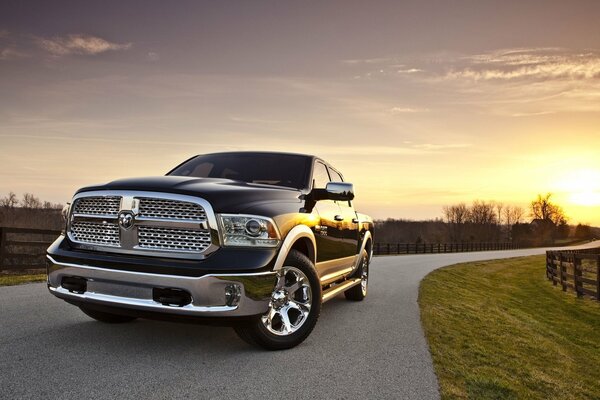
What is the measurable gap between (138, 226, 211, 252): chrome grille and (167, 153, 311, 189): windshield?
1.76 metres

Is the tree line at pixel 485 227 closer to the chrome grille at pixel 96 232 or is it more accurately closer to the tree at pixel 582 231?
the tree at pixel 582 231

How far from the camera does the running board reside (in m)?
6.08

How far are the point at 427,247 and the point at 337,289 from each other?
52031 millimetres

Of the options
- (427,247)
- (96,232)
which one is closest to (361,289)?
(96,232)

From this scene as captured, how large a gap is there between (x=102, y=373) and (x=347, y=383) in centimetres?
196

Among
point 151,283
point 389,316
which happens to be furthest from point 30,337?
point 389,316

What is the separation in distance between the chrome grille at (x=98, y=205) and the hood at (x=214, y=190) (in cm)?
→ 9

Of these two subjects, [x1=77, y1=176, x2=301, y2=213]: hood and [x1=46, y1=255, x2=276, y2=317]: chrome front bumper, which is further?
[x1=77, y1=176, x2=301, y2=213]: hood

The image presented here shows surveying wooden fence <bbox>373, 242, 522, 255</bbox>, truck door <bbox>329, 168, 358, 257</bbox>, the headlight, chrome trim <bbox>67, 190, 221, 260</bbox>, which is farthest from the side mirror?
wooden fence <bbox>373, 242, 522, 255</bbox>

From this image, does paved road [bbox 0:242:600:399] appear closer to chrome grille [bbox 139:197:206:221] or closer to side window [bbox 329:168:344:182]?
chrome grille [bbox 139:197:206:221]

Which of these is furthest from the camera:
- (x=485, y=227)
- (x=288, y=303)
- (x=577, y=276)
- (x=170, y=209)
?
(x=485, y=227)

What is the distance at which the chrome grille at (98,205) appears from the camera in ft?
15.1

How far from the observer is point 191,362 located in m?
4.43

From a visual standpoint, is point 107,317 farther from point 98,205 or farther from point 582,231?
point 582,231
